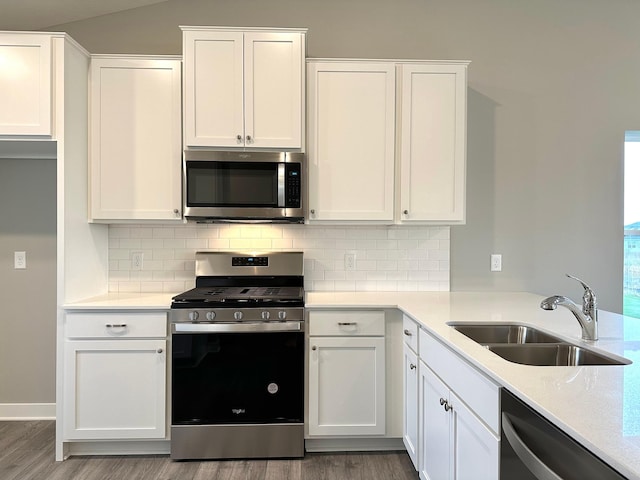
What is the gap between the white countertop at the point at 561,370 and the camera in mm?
813

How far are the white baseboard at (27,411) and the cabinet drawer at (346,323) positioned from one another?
6.41 feet

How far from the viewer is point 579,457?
0.89 metres

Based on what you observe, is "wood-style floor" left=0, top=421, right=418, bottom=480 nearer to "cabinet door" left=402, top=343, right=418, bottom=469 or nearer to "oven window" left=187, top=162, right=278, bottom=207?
"cabinet door" left=402, top=343, right=418, bottom=469

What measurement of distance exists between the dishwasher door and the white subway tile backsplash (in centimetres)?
179

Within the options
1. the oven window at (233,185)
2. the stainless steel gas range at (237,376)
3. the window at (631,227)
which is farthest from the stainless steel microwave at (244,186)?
the window at (631,227)

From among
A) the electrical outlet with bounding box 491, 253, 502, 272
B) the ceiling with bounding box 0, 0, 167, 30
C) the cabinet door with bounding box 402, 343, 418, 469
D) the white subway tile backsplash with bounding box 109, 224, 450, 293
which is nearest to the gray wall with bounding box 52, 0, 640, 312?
the electrical outlet with bounding box 491, 253, 502, 272

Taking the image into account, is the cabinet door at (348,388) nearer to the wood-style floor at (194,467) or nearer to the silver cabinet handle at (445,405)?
the wood-style floor at (194,467)

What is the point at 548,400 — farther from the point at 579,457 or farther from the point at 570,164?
the point at 570,164

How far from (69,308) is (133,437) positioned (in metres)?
0.79

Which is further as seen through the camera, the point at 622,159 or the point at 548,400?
the point at 622,159

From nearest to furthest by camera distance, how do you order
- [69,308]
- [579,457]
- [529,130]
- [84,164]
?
[579,457] → [69,308] → [84,164] → [529,130]

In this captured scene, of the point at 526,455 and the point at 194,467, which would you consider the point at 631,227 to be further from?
the point at 194,467

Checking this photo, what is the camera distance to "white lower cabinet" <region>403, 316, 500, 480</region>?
1241mm

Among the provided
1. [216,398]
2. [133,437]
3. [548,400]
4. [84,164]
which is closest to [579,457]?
[548,400]
